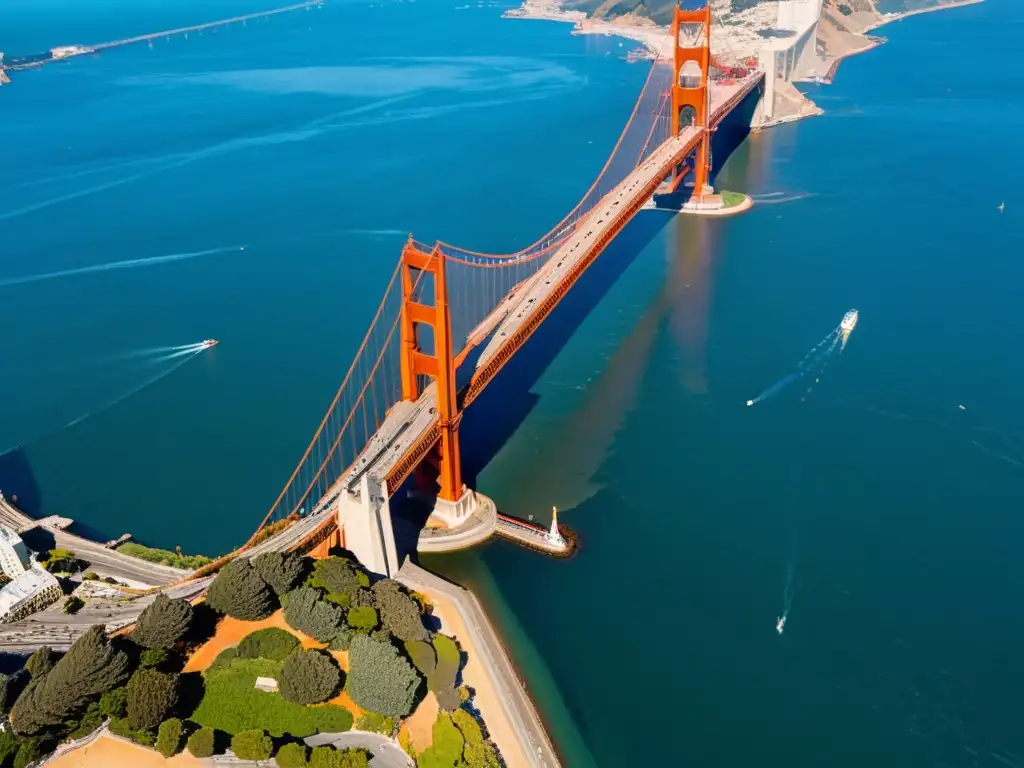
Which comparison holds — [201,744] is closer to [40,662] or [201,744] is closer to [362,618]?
[40,662]

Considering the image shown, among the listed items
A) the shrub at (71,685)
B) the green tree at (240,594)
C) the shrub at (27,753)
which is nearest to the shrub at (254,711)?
the green tree at (240,594)

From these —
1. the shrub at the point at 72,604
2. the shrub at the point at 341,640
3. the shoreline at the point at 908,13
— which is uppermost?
the shoreline at the point at 908,13

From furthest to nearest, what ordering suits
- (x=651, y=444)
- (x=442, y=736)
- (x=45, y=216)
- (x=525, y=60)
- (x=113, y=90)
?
(x=525, y=60)
(x=113, y=90)
(x=45, y=216)
(x=651, y=444)
(x=442, y=736)

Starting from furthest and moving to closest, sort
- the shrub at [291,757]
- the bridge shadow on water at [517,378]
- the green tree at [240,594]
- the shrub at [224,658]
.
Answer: the bridge shadow on water at [517,378] < the green tree at [240,594] < the shrub at [224,658] < the shrub at [291,757]

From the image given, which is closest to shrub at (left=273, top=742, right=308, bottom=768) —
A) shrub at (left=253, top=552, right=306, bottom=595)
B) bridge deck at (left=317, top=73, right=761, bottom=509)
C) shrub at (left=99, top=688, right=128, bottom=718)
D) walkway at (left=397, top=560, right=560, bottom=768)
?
shrub at (left=99, top=688, right=128, bottom=718)

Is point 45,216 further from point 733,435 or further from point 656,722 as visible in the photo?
point 656,722

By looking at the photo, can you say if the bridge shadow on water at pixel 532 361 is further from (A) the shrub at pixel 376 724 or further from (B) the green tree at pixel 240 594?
→ (A) the shrub at pixel 376 724

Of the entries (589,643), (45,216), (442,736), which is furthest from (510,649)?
(45,216)
